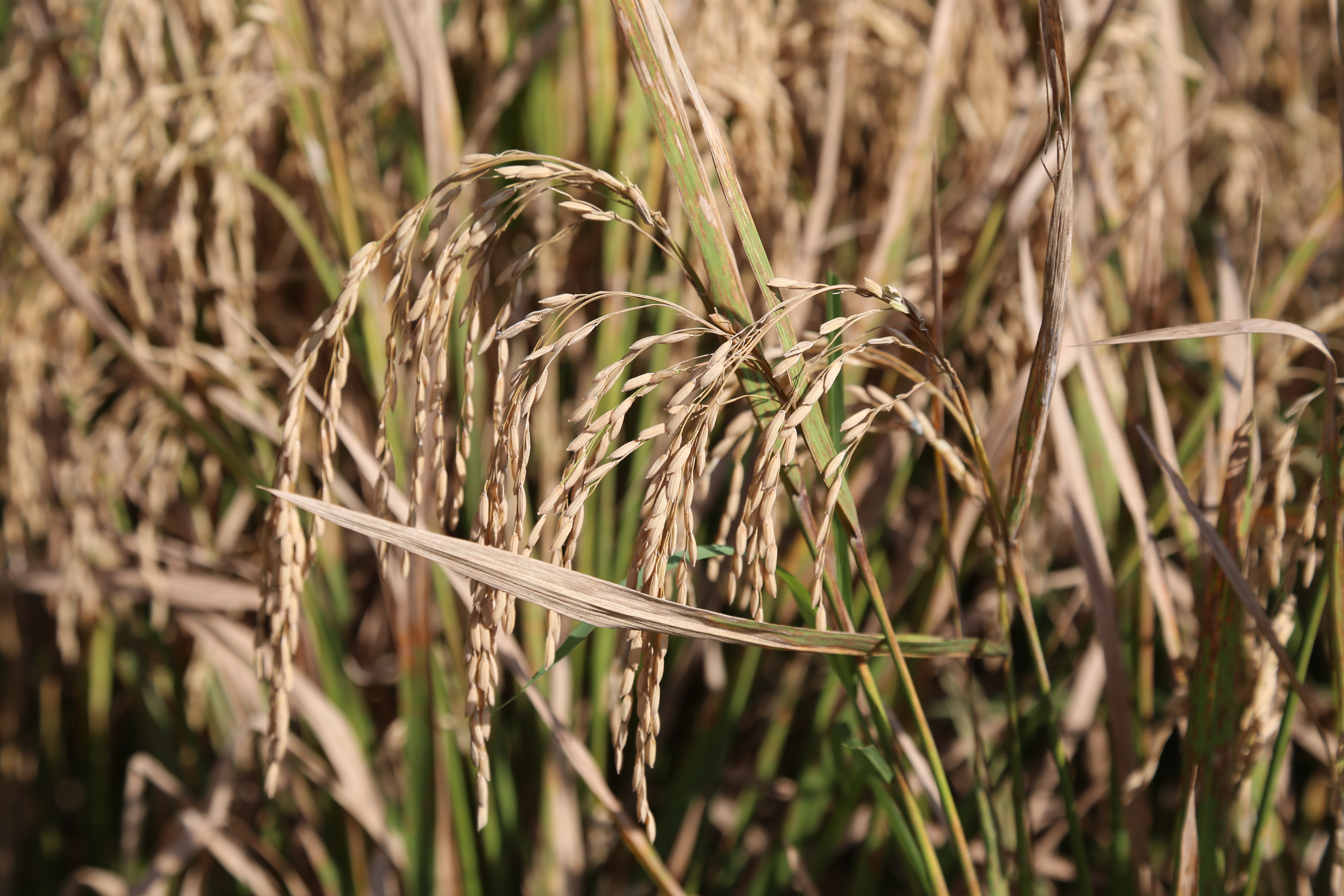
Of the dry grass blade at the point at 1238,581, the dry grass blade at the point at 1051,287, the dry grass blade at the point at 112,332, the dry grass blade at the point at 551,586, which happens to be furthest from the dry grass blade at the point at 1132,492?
the dry grass blade at the point at 112,332

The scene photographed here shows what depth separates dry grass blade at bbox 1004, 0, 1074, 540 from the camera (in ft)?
1.27

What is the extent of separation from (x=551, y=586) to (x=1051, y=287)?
0.28 m

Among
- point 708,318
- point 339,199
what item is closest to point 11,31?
point 339,199

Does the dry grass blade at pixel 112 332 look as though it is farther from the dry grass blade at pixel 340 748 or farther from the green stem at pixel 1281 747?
the green stem at pixel 1281 747

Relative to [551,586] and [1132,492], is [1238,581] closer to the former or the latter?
[1132,492]

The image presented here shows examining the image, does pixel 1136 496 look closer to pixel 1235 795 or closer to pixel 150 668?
pixel 1235 795

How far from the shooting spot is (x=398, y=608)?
797 mm

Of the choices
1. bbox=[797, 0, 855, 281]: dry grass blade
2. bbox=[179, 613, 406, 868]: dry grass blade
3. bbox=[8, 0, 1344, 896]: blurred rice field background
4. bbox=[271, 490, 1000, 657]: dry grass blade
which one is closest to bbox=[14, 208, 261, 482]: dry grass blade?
bbox=[8, 0, 1344, 896]: blurred rice field background

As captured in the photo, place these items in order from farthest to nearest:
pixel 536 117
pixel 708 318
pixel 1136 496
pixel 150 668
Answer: pixel 150 668 → pixel 536 117 → pixel 1136 496 → pixel 708 318

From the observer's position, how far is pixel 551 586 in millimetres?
410

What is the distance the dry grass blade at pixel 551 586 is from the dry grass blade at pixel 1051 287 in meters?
0.15

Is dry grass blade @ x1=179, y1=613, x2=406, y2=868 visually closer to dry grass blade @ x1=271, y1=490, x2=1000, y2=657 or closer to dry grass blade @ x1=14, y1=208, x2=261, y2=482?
dry grass blade @ x1=14, y1=208, x2=261, y2=482

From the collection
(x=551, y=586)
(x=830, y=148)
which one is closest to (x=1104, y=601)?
(x=551, y=586)

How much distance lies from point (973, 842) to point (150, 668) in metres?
0.99
